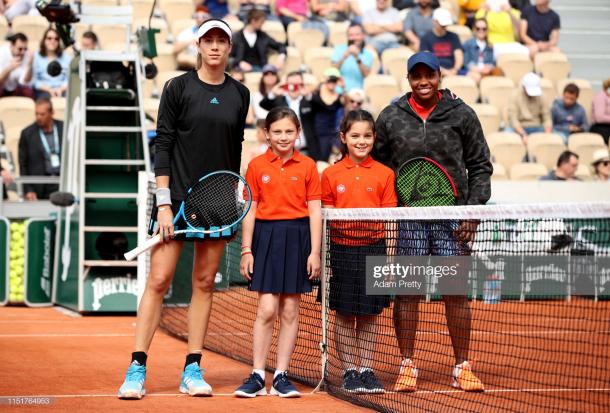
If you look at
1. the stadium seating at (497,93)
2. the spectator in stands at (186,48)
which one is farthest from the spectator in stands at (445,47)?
the spectator in stands at (186,48)

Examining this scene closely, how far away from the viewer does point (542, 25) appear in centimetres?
2130

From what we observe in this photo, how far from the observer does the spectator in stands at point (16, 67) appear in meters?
16.0

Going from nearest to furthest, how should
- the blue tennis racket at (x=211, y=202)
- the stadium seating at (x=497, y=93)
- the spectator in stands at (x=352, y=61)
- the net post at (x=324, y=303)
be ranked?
the blue tennis racket at (x=211, y=202) < the net post at (x=324, y=303) < the spectator in stands at (x=352, y=61) < the stadium seating at (x=497, y=93)

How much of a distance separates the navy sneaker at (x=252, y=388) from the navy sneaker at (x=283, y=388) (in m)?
0.08

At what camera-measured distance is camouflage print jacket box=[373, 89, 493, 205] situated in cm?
741

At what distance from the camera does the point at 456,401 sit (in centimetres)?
700

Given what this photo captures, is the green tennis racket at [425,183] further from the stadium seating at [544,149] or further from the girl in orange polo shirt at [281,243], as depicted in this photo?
the stadium seating at [544,149]

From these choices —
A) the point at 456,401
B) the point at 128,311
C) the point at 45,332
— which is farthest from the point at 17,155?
the point at 456,401

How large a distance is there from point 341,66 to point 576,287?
6315 mm

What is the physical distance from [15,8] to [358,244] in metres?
11.9

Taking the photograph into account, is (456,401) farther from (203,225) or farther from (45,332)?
(45,332)

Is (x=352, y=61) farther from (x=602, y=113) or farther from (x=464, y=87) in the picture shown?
(x=602, y=113)

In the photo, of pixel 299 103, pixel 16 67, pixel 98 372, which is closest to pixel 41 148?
pixel 16 67

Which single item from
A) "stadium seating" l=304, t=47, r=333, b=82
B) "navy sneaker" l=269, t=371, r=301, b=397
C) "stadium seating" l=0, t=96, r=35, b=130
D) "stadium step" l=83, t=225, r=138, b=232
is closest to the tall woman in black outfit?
"navy sneaker" l=269, t=371, r=301, b=397
